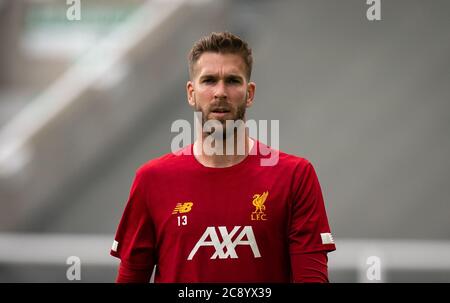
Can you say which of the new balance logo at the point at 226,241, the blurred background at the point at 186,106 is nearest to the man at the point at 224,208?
the new balance logo at the point at 226,241

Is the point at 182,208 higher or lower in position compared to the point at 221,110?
lower

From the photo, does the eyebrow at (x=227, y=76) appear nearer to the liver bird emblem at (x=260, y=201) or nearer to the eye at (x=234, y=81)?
the eye at (x=234, y=81)

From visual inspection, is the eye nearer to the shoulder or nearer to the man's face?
the man's face

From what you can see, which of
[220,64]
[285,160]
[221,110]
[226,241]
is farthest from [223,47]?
[226,241]

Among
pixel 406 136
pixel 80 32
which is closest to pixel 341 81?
pixel 406 136

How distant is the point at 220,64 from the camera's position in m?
1.47

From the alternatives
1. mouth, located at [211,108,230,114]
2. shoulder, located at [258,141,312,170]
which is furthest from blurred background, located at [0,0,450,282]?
mouth, located at [211,108,230,114]

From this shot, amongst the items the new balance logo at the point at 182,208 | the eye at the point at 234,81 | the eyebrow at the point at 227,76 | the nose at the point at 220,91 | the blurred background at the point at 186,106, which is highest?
the blurred background at the point at 186,106

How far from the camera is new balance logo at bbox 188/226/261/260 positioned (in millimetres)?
1424

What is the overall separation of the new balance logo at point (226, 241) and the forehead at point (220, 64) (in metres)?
0.35

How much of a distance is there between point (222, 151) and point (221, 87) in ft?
0.52

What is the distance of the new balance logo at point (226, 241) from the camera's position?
1.42 m

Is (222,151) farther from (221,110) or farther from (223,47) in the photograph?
(223,47)
